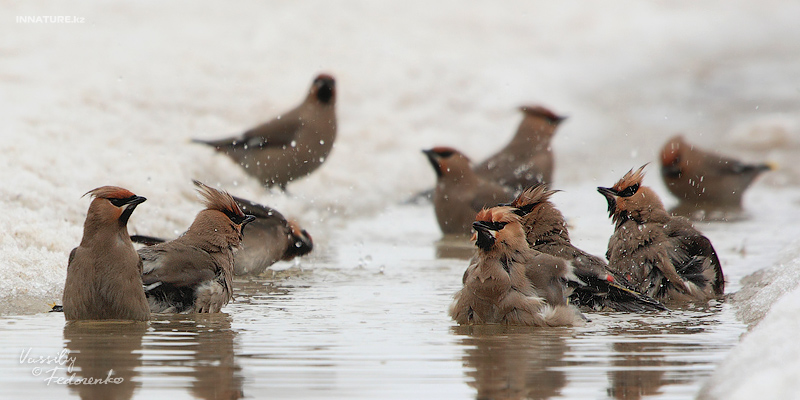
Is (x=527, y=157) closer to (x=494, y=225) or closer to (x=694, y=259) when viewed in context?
(x=694, y=259)

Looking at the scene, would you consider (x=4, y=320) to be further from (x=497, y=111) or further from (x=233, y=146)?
(x=497, y=111)

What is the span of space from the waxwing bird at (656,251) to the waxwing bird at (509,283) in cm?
79

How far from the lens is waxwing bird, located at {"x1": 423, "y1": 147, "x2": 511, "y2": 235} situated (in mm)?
9641

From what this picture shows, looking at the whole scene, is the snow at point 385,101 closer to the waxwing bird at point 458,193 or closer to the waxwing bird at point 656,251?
the waxwing bird at point 656,251

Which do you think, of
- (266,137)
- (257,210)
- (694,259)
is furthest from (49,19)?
(694,259)

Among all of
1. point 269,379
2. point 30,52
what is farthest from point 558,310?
point 30,52

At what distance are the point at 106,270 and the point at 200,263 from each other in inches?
25.4

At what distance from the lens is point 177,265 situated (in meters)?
5.85

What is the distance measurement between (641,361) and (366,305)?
1973 millimetres

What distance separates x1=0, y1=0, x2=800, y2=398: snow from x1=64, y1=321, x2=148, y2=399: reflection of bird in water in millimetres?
719

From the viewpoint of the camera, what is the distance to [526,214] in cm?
634

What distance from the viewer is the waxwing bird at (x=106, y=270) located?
17.3ft

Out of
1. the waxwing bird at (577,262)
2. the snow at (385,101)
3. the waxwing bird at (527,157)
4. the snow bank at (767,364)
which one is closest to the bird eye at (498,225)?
the waxwing bird at (577,262)

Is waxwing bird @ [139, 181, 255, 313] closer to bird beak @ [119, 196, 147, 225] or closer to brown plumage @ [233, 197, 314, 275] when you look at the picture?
bird beak @ [119, 196, 147, 225]
